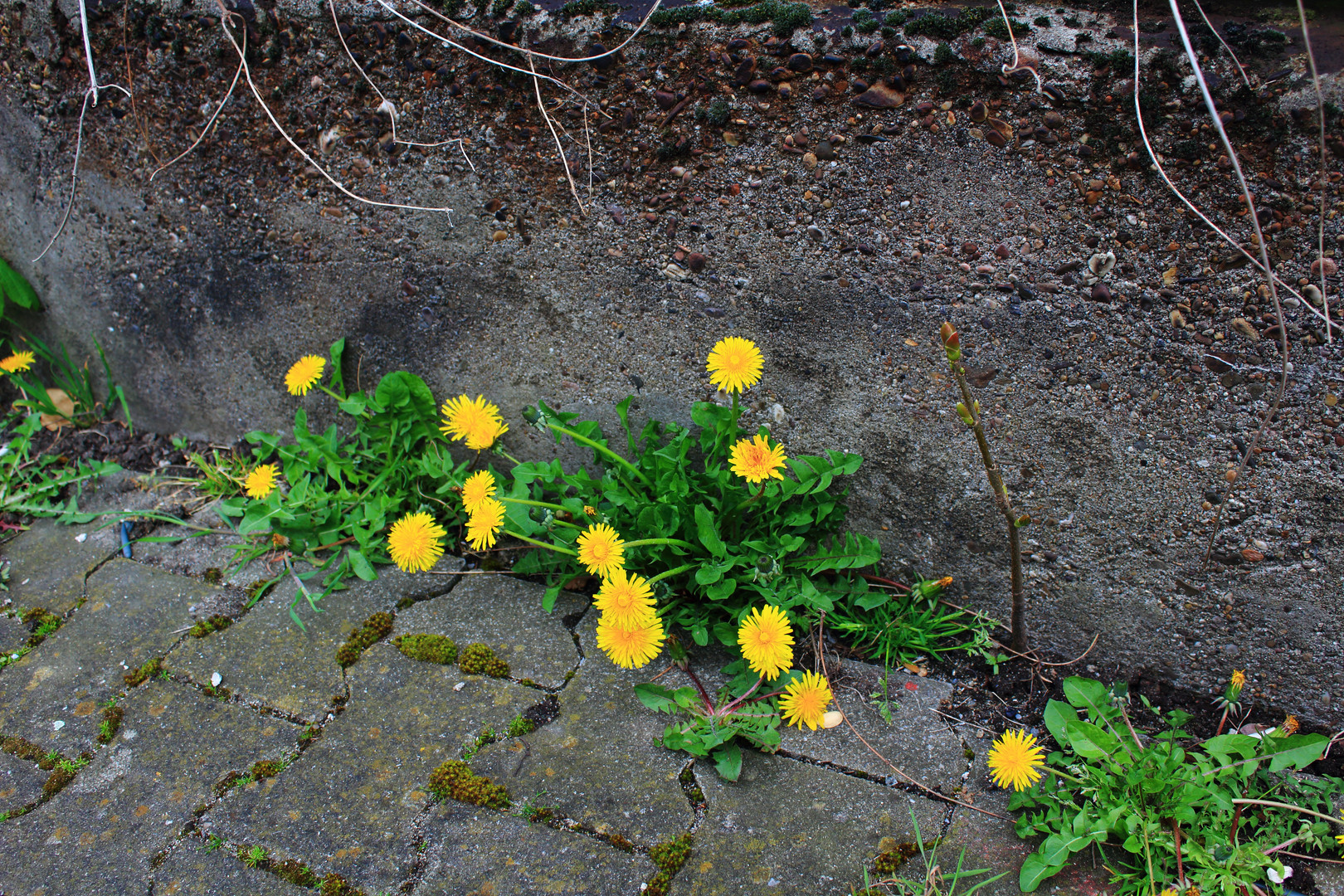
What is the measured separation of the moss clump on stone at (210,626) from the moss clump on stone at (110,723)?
0.24 metres

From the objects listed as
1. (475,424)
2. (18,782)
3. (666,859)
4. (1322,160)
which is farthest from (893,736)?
(18,782)

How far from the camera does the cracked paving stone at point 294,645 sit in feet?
5.71

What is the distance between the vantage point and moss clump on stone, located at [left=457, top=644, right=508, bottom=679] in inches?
68.5

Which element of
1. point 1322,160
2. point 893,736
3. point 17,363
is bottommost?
point 893,736

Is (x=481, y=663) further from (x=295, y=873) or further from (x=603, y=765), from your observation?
(x=295, y=873)

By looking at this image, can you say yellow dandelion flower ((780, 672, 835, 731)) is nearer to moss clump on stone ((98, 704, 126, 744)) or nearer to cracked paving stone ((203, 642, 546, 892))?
cracked paving stone ((203, 642, 546, 892))

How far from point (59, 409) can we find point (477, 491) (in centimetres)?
219

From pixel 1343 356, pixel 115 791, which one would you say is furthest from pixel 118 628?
pixel 1343 356

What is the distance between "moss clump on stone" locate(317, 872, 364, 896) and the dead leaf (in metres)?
2.35

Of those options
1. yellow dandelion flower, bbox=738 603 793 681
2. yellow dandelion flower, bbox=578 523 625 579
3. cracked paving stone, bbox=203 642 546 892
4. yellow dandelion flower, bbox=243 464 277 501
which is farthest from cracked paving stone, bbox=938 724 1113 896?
yellow dandelion flower, bbox=243 464 277 501

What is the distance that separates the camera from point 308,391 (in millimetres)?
2408

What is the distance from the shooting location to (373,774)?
1.52 meters

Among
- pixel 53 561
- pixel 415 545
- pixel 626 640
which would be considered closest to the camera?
pixel 626 640

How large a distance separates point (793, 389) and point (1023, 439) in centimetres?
54
